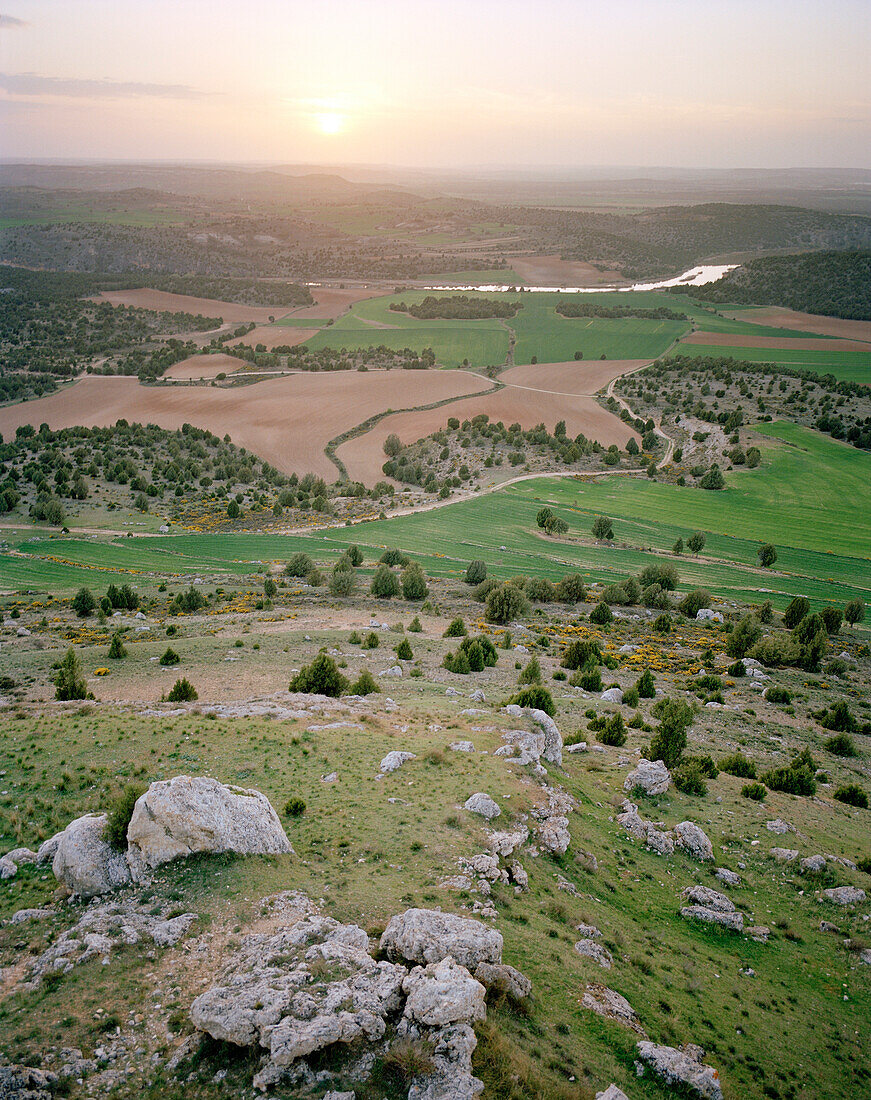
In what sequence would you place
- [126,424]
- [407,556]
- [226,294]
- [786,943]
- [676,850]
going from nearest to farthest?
[786,943] → [676,850] → [407,556] → [126,424] → [226,294]

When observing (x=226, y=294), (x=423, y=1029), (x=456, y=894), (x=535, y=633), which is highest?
(x=226, y=294)

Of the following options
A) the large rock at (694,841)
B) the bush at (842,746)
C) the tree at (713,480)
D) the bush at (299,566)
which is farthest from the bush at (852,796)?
the tree at (713,480)

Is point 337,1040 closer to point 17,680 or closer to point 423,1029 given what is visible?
point 423,1029

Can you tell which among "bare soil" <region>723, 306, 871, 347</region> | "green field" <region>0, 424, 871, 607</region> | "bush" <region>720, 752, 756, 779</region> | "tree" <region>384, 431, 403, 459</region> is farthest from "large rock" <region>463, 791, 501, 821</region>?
"bare soil" <region>723, 306, 871, 347</region>

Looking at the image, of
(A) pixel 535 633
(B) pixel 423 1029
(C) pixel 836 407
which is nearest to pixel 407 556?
(A) pixel 535 633

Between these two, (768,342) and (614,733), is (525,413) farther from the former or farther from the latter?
(614,733)

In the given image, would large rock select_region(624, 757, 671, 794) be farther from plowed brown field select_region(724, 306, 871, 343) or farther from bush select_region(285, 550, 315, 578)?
plowed brown field select_region(724, 306, 871, 343)

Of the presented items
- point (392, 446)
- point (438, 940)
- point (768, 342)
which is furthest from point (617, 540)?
point (768, 342)
